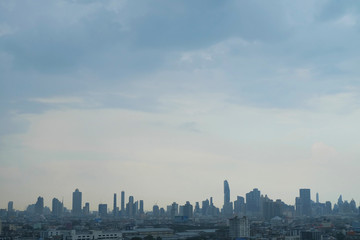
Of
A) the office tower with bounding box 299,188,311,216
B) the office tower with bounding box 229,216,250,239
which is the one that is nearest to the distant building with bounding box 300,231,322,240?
the office tower with bounding box 229,216,250,239

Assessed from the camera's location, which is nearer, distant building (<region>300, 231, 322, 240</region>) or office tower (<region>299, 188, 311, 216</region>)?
distant building (<region>300, 231, 322, 240</region>)

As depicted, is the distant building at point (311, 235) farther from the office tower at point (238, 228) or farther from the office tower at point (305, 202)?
the office tower at point (305, 202)

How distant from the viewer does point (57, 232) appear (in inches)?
2975

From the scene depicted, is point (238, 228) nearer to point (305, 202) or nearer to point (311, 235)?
point (311, 235)

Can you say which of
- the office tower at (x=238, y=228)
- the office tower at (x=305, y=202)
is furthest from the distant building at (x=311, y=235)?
the office tower at (x=305, y=202)

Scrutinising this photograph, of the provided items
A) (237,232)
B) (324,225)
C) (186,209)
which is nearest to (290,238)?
(237,232)

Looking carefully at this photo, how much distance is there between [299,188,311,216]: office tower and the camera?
186000 mm

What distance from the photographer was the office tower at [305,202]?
18600cm

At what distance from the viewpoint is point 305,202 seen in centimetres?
19038

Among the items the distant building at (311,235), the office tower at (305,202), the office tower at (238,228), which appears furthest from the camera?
the office tower at (305,202)

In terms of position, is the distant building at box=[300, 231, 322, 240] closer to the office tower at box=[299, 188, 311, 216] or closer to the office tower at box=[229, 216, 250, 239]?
the office tower at box=[229, 216, 250, 239]

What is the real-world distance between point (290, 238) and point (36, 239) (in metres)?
37.3

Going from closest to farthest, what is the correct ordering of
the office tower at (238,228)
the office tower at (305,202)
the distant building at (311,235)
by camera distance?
the distant building at (311,235) → the office tower at (238,228) → the office tower at (305,202)

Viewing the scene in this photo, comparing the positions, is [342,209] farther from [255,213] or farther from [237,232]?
[237,232]
